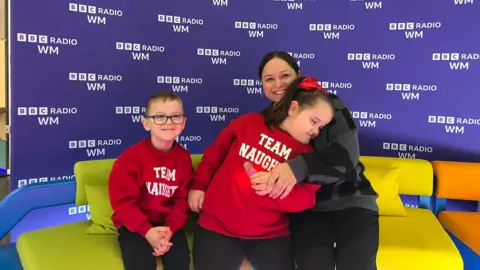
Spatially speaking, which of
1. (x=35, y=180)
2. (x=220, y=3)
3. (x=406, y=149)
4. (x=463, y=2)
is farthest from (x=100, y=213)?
(x=463, y=2)

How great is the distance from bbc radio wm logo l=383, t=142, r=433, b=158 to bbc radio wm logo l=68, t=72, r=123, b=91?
222cm

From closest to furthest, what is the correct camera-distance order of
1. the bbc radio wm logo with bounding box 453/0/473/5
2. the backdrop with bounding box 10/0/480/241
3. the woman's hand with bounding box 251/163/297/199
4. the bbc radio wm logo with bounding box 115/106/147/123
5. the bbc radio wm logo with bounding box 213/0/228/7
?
1. the woman's hand with bounding box 251/163/297/199
2. the backdrop with bounding box 10/0/480/241
3. the bbc radio wm logo with bounding box 453/0/473/5
4. the bbc radio wm logo with bounding box 115/106/147/123
5. the bbc radio wm logo with bounding box 213/0/228/7

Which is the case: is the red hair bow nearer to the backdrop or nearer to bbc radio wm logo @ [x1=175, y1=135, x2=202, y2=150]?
the backdrop

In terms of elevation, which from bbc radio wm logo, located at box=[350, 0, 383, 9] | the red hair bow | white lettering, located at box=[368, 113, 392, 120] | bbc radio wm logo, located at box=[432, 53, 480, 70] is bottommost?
white lettering, located at box=[368, 113, 392, 120]

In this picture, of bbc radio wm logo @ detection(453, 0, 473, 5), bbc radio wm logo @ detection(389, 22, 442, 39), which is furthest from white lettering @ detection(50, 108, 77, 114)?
bbc radio wm logo @ detection(453, 0, 473, 5)

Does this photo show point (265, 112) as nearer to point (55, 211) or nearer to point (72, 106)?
point (72, 106)

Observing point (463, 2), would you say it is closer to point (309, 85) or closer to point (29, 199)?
point (309, 85)

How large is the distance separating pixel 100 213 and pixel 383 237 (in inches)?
63.9

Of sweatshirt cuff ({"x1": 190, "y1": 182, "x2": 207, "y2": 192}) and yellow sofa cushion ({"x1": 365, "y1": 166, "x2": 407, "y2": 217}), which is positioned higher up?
sweatshirt cuff ({"x1": 190, "y1": 182, "x2": 207, "y2": 192})

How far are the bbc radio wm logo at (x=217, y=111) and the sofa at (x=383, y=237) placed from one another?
864 millimetres

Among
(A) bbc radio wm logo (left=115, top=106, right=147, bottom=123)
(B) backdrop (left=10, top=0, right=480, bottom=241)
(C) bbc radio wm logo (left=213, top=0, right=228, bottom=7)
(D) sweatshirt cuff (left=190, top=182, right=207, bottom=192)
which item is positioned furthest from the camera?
(C) bbc radio wm logo (left=213, top=0, right=228, bottom=7)

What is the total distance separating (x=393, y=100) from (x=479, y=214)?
1.04 m

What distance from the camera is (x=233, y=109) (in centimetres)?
360

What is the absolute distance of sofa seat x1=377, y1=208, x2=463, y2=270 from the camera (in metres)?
2.21
